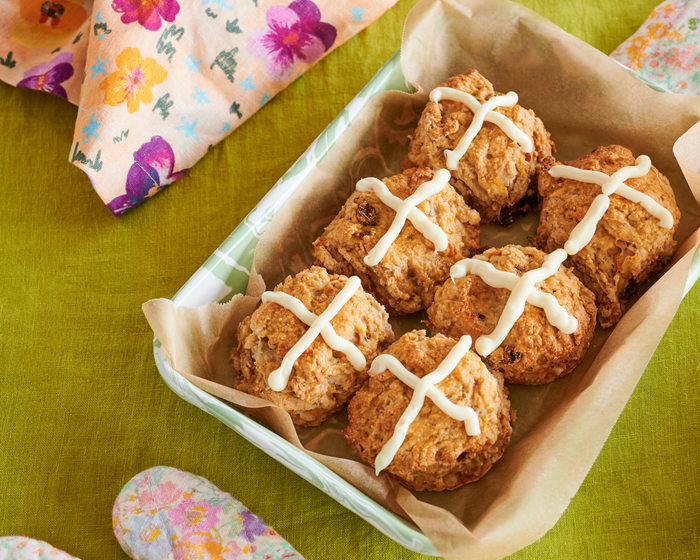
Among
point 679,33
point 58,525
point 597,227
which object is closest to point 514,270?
point 597,227

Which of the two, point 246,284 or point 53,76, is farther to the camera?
point 53,76

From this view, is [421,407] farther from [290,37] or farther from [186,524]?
[290,37]

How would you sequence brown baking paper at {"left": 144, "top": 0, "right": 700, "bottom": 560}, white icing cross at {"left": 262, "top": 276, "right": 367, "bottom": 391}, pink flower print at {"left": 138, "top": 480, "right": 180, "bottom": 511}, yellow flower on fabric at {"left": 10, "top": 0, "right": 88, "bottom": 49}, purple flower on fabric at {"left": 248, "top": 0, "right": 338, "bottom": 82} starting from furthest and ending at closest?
yellow flower on fabric at {"left": 10, "top": 0, "right": 88, "bottom": 49} → purple flower on fabric at {"left": 248, "top": 0, "right": 338, "bottom": 82} → pink flower print at {"left": 138, "top": 480, "right": 180, "bottom": 511} → white icing cross at {"left": 262, "top": 276, "right": 367, "bottom": 391} → brown baking paper at {"left": 144, "top": 0, "right": 700, "bottom": 560}

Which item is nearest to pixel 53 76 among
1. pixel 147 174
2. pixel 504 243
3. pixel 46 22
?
pixel 46 22

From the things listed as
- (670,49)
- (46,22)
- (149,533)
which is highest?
(670,49)

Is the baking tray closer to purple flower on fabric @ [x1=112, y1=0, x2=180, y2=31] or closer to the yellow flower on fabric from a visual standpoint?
purple flower on fabric @ [x1=112, y1=0, x2=180, y2=31]

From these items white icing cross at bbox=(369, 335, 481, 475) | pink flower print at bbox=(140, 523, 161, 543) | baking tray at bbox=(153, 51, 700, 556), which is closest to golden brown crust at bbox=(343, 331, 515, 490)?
white icing cross at bbox=(369, 335, 481, 475)

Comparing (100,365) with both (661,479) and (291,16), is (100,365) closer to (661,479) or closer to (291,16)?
(291,16)
